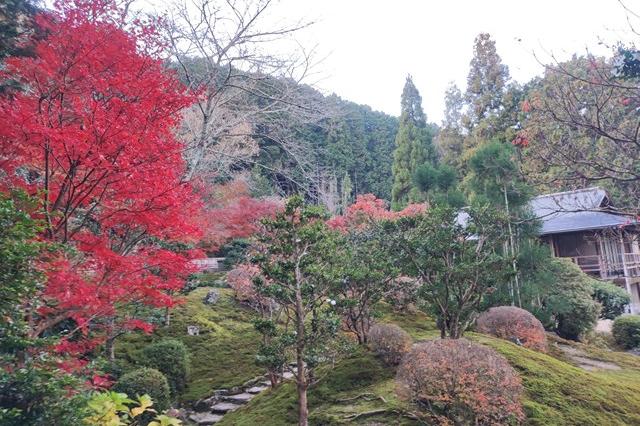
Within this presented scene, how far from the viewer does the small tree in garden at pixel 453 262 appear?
6.73 meters

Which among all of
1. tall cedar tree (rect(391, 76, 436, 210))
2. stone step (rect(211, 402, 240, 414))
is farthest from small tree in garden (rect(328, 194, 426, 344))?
tall cedar tree (rect(391, 76, 436, 210))

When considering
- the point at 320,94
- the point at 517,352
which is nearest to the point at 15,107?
the point at 320,94

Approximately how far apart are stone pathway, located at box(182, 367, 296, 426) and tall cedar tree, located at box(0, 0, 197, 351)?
2.91m

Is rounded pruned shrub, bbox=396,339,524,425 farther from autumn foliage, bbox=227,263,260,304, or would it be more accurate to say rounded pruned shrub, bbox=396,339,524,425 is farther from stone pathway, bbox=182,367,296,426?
autumn foliage, bbox=227,263,260,304

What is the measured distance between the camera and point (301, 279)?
544cm

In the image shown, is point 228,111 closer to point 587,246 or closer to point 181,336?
point 181,336

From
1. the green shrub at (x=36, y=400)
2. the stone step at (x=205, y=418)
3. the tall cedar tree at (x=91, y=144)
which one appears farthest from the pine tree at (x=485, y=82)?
the green shrub at (x=36, y=400)

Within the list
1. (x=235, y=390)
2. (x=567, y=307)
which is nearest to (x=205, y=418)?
(x=235, y=390)

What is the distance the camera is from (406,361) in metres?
4.73

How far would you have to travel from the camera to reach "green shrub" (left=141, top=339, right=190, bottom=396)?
7844mm

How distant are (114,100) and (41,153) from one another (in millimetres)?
901

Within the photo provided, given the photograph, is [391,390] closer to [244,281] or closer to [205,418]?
[205,418]

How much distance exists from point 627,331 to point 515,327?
5.65 metres

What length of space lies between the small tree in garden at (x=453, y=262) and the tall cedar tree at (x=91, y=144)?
392 centimetres
